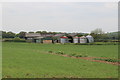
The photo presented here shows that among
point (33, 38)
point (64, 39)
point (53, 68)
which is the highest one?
point (33, 38)

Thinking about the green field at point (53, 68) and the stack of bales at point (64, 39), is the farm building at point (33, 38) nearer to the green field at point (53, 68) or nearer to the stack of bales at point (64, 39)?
the stack of bales at point (64, 39)

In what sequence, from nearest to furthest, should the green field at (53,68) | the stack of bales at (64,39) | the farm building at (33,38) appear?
the green field at (53,68) < the stack of bales at (64,39) < the farm building at (33,38)

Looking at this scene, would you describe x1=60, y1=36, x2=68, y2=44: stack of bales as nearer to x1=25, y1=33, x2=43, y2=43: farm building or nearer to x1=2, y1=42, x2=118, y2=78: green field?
x1=25, y1=33, x2=43, y2=43: farm building

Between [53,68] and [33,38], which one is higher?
[33,38]

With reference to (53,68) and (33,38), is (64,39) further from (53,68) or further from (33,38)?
(53,68)

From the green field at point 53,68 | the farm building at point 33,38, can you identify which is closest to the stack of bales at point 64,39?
the farm building at point 33,38

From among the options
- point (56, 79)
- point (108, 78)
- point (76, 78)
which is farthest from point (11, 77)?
point (108, 78)

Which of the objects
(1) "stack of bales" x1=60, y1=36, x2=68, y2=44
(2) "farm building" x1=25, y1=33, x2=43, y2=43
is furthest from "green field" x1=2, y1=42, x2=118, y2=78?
(2) "farm building" x1=25, y1=33, x2=43, y2=43

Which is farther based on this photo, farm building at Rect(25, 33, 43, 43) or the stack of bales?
farm building at Rect(25, 33, 43, 43)

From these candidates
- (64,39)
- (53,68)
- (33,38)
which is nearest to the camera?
(53,68)

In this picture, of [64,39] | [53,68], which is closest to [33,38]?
[64,39]

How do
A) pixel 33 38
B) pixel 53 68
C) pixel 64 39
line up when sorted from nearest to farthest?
pixel 53 68 < pixel 64 39 < pixel 33 38

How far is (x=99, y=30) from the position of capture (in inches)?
4136

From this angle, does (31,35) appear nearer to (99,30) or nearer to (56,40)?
(56,40)
